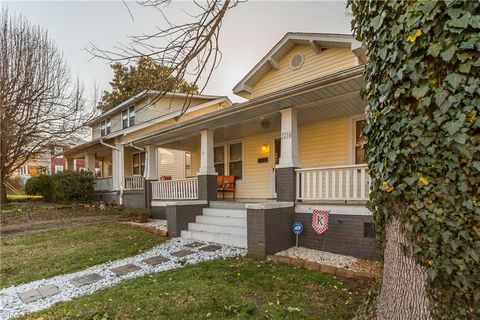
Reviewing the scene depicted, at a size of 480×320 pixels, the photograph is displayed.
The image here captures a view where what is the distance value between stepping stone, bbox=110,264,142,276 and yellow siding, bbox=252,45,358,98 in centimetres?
702

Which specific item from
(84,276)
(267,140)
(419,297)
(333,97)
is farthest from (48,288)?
(267,140)

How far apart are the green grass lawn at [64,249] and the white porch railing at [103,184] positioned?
23.0 ft

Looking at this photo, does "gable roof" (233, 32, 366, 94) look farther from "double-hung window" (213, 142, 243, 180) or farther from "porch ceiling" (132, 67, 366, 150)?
"double-hung window" (213, 142, 243, 180)

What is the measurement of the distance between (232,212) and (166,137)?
404 cm

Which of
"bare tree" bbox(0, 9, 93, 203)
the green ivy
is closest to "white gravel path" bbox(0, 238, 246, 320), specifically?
the green ivy

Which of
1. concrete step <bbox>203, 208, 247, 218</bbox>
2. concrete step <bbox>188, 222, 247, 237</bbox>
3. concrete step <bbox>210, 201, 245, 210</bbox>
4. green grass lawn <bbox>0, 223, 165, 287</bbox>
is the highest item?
concrete step <bbox>210, 201, 245, 210</bbox>

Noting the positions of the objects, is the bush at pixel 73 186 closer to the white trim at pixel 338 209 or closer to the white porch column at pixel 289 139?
the white porch column at pixel 289 139

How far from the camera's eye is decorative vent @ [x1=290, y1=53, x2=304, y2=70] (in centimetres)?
879

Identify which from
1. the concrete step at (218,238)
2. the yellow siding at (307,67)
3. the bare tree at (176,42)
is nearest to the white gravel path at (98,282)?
the concrete step at (218,238)

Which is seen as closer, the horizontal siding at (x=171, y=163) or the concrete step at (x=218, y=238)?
the concrete step at (x=218, y=238)

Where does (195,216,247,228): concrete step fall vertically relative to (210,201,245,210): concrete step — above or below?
below

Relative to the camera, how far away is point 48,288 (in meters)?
4.14

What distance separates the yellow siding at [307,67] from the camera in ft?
25.8

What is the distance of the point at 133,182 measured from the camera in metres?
13.7
